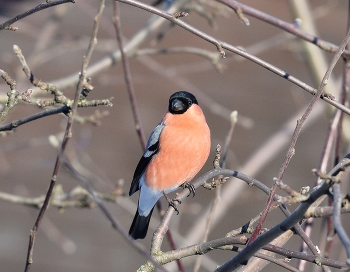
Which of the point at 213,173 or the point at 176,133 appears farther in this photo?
the point at 176,133

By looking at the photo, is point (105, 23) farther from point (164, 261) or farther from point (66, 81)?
point (164, 261)

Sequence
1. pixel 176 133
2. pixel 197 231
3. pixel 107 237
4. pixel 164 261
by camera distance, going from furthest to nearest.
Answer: pixel 107 237 < pixel 197 231 < pixel 176 133 < pixel 164 261

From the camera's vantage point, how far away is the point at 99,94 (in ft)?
17.2

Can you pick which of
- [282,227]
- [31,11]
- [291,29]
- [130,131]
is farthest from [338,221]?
[130,131]

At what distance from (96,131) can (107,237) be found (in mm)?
1115

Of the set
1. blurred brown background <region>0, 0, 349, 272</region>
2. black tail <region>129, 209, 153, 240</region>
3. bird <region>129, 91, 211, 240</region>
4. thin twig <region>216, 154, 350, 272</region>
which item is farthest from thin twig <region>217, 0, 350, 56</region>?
blurred brown background <region>0, 0, 349, 272</region>

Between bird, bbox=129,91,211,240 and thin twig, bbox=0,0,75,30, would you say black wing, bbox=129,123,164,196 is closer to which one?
bird, bbox=129,91,211,240

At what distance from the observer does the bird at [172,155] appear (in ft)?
8.92

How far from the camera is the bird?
2719 mm

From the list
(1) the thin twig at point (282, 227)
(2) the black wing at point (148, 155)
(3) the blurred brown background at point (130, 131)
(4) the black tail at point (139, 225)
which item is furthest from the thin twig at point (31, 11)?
(3) the blurred brown background at point (130, 131)

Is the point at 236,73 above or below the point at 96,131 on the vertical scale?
above

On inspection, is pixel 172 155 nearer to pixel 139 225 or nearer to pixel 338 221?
pixel 139 225

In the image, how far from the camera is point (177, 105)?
2.82 metres

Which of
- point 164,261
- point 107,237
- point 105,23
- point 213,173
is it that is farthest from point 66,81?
point 107,237
